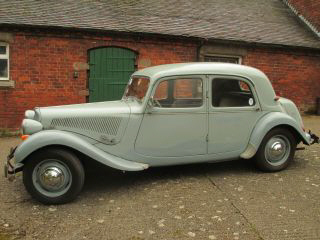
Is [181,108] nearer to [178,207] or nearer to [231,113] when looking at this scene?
[231,113]

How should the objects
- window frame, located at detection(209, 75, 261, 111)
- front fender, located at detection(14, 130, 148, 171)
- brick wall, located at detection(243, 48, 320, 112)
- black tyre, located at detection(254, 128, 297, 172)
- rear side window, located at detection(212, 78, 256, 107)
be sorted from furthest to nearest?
brick wall, located at detection(243, 48, 320, 112)
black tyre, located at detection(254, 128, 297, 172)
rear side window, located at detection(212, 78, 256, 107)
window frame, located at detection(209, 75, 261, 111)
front fender, located at detection(14, 130, 148, 171)

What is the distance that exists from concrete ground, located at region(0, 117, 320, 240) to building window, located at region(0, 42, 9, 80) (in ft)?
16.2

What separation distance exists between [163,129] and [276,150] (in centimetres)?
200

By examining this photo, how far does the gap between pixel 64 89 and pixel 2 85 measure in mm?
1607

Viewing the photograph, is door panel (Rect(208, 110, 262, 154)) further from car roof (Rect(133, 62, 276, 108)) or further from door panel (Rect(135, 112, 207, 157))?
car roof (Rect(133, 62, 276, 108))

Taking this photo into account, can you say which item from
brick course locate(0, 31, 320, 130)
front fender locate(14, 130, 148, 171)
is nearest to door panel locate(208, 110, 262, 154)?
front fender locate(14, 130, 148, 171)

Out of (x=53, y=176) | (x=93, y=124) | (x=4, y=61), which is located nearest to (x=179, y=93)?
(x=93, y=124)

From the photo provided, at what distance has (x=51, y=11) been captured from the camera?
10375 mm

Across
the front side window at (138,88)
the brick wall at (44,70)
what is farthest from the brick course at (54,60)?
the front side window at (138,88)

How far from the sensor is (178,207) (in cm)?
457

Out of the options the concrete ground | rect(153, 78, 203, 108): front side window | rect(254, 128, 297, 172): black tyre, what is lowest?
the concrete ground

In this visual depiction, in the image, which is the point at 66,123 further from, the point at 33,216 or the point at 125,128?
the point at 33,216

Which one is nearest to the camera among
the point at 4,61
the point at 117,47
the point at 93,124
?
the point at 93,124

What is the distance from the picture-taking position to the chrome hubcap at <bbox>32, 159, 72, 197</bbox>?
4.61 metres
